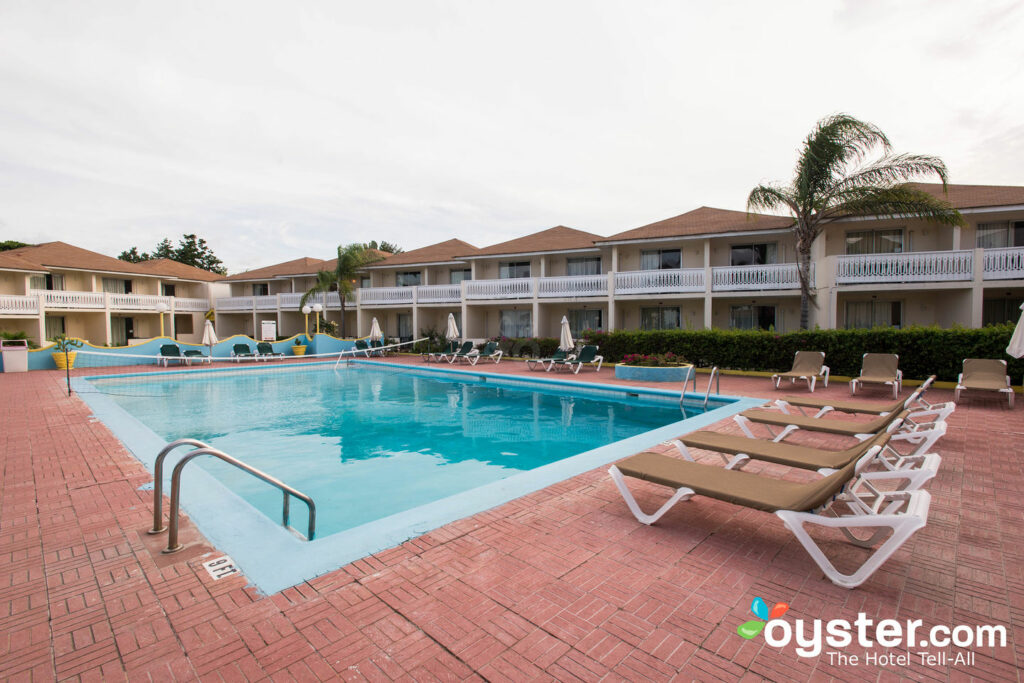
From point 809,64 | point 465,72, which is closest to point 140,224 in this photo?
point 465,72

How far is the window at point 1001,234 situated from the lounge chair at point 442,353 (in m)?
21.3

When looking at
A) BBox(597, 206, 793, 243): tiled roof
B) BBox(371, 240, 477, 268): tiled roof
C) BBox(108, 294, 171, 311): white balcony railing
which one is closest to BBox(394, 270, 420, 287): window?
BBox(371, 240, 477, 268): tiled roof

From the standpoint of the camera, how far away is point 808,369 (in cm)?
1295

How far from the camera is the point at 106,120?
15086mm

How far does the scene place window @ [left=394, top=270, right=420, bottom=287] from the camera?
100ft

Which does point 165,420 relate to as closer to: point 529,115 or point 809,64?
point 529,115

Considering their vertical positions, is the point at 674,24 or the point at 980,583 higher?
the point at 674,24

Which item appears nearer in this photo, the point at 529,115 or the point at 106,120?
the point at 106,120

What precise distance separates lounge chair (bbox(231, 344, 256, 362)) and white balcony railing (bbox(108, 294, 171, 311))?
27.6 feet

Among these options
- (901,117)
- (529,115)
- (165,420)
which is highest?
(529,115)

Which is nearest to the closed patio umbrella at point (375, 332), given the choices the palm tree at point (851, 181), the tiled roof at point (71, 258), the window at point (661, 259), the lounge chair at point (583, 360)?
the lounge chair at point (583, 360)

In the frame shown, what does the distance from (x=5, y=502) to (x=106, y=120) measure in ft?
51.9

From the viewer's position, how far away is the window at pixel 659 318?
2208cm

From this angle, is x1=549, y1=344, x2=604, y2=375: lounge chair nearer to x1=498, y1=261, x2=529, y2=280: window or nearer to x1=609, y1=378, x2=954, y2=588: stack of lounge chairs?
x1=498, y1=261, x2=529, y2=280: window
